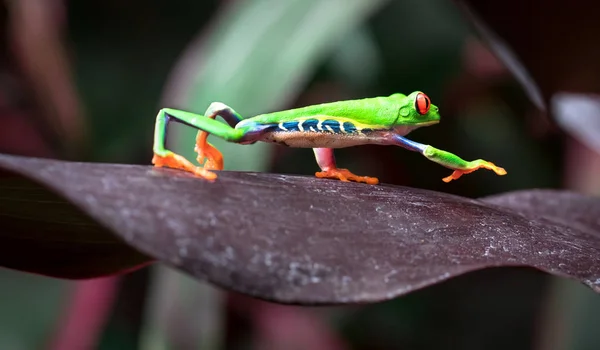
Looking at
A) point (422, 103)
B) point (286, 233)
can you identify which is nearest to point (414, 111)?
point (422, 103)

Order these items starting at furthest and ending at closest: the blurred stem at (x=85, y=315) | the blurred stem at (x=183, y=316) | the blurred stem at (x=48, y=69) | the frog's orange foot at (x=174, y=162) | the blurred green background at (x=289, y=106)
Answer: the blurred stem at (x=48, y=69) → the blurred stem at (x=85, y=315) → the blurred green background at (x=289, y=106) → the blurred stem at (x=183, y=316) → the frog's orange foot at (x=174, y=162)

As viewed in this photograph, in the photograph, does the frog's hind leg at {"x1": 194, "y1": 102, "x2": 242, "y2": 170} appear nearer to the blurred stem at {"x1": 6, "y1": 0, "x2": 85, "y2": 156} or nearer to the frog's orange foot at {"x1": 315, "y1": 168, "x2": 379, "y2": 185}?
the frog's orange foot at {"x1": 315, "y1": 168, "x2": 379, "y2": 185}

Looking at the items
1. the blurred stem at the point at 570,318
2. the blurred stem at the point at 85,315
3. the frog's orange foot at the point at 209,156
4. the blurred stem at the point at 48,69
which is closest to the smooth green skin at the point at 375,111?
the frog's orange foot at the point at 209,156

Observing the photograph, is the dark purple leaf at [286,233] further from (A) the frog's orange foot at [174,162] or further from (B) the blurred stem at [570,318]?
(B) the blurred stem at [570,318]

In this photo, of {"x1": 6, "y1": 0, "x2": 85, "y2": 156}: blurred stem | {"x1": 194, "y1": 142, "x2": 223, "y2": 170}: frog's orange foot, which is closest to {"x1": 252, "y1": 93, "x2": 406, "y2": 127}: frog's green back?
{"x1": 194, "y1": 142, "x2": 223, "y2": 170}: frog's orange foot

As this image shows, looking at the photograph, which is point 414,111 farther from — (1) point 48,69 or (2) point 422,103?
(1) point 48,69

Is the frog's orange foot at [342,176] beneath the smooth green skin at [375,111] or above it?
beneath

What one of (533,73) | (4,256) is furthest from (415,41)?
(4,256)
